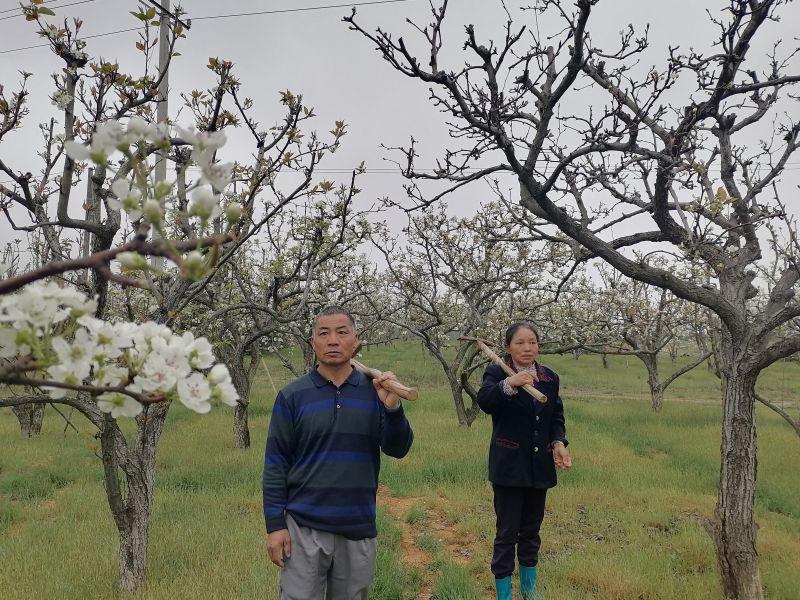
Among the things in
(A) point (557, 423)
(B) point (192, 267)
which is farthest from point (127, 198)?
(A) point (557, 423)

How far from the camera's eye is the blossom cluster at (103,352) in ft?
2.85

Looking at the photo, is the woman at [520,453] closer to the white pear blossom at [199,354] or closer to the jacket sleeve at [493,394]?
the jacket sleeve at [493,394]

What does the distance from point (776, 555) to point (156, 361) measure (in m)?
6.12

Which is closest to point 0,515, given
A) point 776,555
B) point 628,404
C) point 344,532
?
point 344,532

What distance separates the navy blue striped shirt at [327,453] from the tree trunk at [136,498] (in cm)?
159

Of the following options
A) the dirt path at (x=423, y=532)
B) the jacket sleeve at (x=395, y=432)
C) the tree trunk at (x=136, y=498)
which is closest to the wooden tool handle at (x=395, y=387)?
the jacket sleeve at (x=395, y=432)

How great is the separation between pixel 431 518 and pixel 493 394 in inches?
123

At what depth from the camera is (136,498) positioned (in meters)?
4.02

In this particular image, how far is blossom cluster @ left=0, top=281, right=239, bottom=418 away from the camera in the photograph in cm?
87

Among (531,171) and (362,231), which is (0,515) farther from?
(531,171)

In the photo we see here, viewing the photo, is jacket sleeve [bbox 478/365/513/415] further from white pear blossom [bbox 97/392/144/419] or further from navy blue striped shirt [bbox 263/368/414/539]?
white pear blossom [bbox 97/392/144/419]

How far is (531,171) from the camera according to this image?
3.76 meters

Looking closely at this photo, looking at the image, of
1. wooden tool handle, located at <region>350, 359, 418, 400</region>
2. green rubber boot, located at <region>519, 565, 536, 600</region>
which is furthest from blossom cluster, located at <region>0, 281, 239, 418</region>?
green rubber boot, located at <region>519, 565, 536, 600</region>

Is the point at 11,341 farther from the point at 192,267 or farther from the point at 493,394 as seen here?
the point at 493,394
